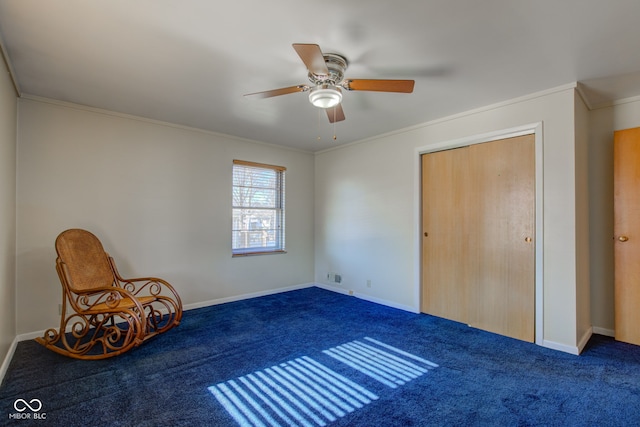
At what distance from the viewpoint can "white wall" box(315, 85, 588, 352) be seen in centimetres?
291

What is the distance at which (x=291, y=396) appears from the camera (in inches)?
86.2

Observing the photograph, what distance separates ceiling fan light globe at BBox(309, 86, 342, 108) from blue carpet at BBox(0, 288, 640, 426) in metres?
2.19

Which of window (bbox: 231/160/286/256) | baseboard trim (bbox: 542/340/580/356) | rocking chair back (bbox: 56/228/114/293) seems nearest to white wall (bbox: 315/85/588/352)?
baseboard trim (bbox: 542/340/580/356)

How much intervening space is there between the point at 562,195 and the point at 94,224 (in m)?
4.95

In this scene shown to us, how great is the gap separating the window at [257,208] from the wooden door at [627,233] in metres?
4.29

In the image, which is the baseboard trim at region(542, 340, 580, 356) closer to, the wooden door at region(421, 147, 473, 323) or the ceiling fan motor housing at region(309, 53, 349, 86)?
the wooden door at region(421, 147, 473, 323)

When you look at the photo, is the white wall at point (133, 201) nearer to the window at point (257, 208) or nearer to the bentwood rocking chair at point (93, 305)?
the window at point (257, 208)

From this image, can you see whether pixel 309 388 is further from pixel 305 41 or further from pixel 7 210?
pixel 7 210

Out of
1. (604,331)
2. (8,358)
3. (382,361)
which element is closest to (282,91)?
(382,361)

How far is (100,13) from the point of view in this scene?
6.38 ft

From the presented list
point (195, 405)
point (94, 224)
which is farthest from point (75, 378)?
point (94, 224)

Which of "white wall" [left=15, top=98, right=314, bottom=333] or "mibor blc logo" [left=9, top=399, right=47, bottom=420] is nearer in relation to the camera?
"mibor blc logo" [left=9, top=399, right=47, bottom=420]

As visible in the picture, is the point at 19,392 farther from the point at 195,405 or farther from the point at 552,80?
the point at 552,80

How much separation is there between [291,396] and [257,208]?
329cm
